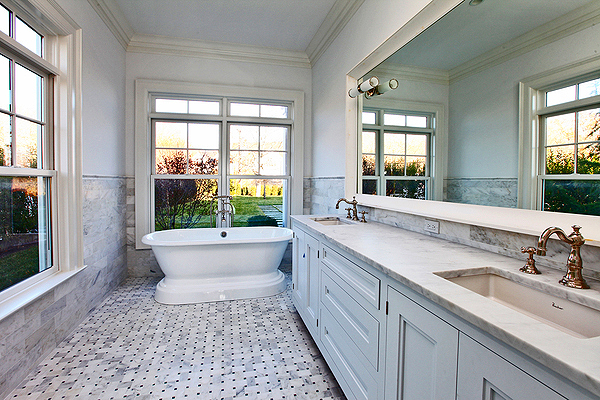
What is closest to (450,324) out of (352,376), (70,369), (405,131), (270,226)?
(352,376)

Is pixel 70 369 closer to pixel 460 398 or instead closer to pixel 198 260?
pixel 198 260

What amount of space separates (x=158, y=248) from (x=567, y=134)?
3.04m

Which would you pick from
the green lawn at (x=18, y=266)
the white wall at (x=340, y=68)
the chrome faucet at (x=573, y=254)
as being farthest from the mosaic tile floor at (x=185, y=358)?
the white wall at (x=340, y=68)

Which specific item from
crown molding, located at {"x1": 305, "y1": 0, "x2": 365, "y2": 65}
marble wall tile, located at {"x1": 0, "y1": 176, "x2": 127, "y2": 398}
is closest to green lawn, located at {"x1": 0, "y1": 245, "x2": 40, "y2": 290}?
marble wall tile, located at {"x1": 0, "y1": 176, "x2": 127, "y2": 398}

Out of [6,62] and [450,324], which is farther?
[6,62]

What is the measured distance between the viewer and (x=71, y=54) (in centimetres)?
232

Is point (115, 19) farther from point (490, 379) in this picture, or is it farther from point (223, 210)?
point (490, 379)

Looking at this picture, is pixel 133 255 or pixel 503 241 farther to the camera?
pixel 133 255

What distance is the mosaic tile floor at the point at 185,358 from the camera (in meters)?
1.70

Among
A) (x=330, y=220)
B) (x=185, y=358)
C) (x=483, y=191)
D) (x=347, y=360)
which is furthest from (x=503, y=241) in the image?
(x=185, y=358)

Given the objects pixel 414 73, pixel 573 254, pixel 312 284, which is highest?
pixel 414 73

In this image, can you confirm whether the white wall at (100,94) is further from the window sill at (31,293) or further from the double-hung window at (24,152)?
the window sill at (31,293)

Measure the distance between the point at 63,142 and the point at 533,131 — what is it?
292 cm

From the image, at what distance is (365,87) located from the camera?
7.96 feet
